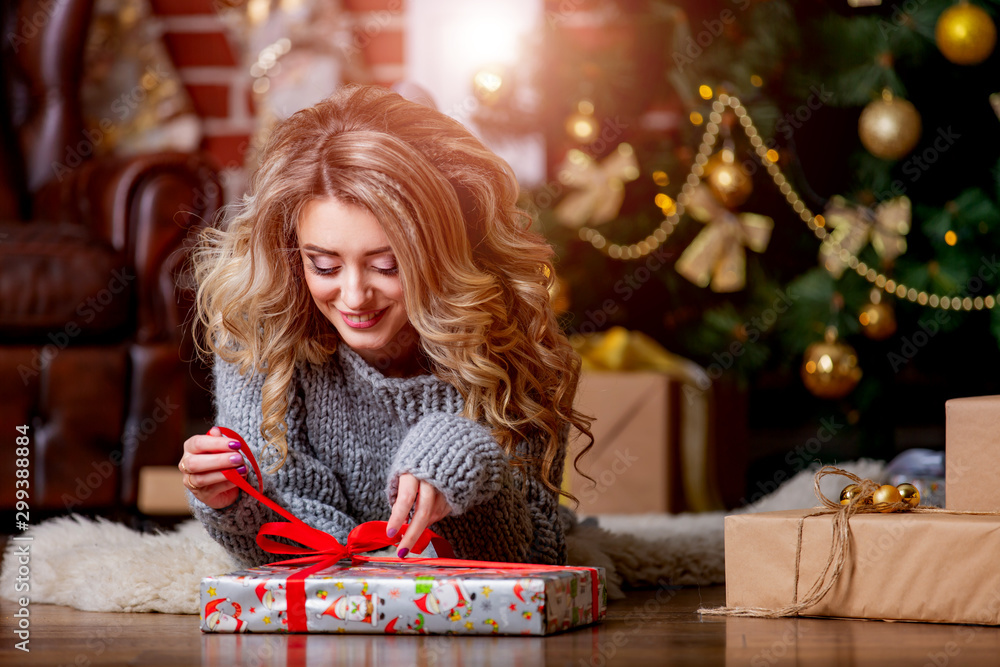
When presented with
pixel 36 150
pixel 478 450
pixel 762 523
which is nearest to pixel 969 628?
pixel 762 523

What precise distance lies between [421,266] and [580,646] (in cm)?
37

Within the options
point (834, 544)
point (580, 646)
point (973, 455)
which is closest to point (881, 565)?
point (834, 544)

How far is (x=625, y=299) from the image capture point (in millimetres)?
2307

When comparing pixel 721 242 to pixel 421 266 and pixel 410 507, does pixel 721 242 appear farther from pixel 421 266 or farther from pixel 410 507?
pixel 410 507

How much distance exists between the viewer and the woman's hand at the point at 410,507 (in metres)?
0.92

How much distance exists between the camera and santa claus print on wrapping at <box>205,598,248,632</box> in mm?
886

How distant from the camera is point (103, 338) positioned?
174 cm

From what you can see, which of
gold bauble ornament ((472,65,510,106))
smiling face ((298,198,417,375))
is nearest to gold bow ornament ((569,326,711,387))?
gold bauble ornament ((472,65,510,106))

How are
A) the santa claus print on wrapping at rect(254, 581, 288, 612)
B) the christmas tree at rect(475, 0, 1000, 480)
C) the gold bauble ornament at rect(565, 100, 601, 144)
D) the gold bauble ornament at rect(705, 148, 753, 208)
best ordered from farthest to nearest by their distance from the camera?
1. the gold bauble ornament at rect(565, 100, 601, 144)
2. the gold bauble ornament at rect(705, 148, 753, 208)
3. the christmas tree at rect(475, 0, 1000, 480)
4. the santa claus print on wrapping at rect(254, 581, 288, 612)

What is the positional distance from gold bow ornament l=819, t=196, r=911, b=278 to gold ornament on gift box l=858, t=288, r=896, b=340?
2.9 inches

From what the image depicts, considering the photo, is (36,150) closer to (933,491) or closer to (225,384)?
(225,384)

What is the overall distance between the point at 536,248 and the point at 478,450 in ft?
0.86

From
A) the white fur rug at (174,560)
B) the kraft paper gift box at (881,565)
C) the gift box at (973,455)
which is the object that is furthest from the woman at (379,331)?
the gift box at (973,455)

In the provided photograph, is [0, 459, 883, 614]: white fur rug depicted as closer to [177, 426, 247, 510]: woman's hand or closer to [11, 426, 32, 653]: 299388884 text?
[11, 426, 32, 653]: 299388884 text
